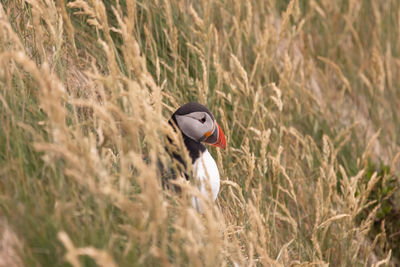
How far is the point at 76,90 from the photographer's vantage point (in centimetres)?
289

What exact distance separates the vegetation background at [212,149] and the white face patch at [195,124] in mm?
207

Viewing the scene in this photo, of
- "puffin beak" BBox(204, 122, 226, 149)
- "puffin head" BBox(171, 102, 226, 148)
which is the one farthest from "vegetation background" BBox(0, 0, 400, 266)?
"puffin head" BBox(171, 102, 226, 148)

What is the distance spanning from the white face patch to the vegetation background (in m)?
0.21

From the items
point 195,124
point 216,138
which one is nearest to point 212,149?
point 216,138

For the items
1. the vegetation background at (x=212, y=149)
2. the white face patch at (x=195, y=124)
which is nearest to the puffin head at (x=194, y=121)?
the white face patch at (x=195, y=124)

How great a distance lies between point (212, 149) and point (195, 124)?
2.02 feet

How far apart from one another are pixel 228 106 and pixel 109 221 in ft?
6.81

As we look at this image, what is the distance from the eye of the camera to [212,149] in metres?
3.34

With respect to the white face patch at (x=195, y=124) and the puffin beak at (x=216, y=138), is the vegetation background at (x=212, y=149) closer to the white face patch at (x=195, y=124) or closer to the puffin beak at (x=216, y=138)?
the puffin beak at (x=216, y=138)

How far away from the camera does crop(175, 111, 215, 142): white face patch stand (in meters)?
2.76

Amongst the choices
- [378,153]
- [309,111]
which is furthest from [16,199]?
[378,153]

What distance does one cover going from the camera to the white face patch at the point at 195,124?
9.04 feet

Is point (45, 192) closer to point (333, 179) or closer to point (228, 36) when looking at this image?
point (333, 179)

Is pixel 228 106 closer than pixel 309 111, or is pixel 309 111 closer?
pixel 228 106
